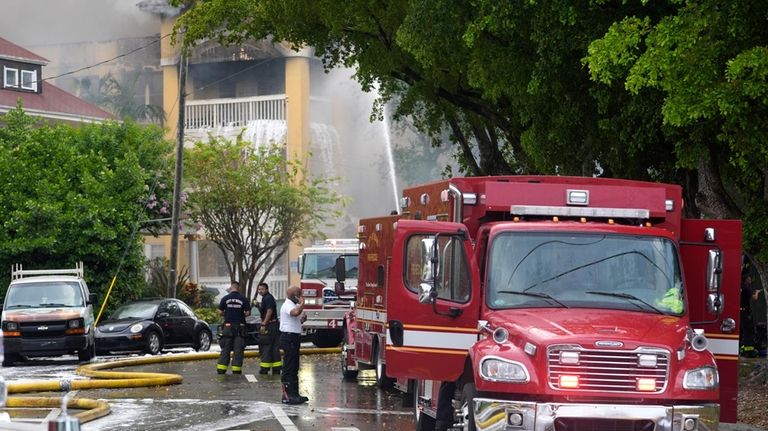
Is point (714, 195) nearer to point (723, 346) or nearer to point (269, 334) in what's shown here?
point (723, 346)

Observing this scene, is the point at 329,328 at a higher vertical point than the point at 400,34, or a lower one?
lower

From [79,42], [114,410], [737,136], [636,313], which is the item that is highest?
[79,42]

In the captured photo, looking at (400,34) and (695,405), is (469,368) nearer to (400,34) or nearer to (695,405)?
(695,405)

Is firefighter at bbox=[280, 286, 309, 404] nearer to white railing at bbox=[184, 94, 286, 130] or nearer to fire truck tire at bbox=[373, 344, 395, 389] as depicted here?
fire truck tire at bbox=[373, 344, 395, 389]

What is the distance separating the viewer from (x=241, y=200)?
165 feet

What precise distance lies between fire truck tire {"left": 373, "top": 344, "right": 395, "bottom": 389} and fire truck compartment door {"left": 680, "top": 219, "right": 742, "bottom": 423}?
27.8 feet

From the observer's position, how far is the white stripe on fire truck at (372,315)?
20.9 m

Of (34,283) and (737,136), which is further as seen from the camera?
(34,283)

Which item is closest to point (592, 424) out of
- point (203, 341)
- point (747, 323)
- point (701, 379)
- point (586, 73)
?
point (701, 379)

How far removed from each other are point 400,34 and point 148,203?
74.8 feet

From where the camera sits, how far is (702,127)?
19109 mm

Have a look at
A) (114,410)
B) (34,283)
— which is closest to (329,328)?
(34,283)

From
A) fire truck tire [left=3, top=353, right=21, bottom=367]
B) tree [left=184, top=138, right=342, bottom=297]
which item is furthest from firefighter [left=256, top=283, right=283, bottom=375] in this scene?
tree [left=184, top=138, right=342, bottom=297]

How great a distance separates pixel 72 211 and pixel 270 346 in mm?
15078
